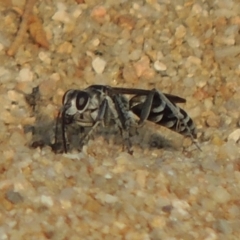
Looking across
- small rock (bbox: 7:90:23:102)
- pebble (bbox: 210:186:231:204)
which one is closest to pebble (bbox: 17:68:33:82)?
small rock (bbox: 7:90:23:102)

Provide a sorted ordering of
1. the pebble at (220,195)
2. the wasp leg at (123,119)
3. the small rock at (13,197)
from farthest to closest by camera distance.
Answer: the wasp leg at (123,119) → the pebble at (220,195) → the small rock at (13,197)

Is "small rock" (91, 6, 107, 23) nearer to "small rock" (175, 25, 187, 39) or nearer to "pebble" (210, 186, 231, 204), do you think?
"small rock" (175, 25, 187, 39)

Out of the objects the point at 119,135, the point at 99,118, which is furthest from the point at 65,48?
the point at 99,118

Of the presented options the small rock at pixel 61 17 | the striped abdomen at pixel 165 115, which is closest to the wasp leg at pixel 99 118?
the striped abdomen at pixel 165 115

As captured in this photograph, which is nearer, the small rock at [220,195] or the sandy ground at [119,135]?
the sandy ground at [119,135]

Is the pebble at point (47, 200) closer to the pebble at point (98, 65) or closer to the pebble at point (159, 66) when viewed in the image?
the pebble at point (98, 65)

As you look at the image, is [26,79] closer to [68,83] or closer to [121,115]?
[68,83]

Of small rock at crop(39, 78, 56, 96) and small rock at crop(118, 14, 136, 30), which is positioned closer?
small rock at crop(39, 78, 56, 96)

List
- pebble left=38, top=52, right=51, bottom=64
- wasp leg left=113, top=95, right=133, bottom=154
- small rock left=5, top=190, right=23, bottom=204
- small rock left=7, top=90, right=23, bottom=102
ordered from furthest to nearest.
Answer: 1. pebble left=38, top=52, right=51, bottom=64
2. small rock left=7, top=90, right=23, bottom=102
3. wasp leg left=113, top=95, right=133, bottom=154
4. small rock left=5, top=190, right=23, bottom=204
